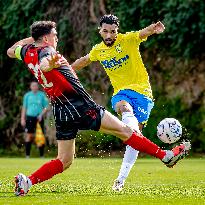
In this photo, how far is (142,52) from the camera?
79.1 ft

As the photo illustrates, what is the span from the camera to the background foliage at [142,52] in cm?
2280

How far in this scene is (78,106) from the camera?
9.65m

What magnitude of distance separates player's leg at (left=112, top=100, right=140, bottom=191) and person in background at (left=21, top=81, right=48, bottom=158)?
11201 mm

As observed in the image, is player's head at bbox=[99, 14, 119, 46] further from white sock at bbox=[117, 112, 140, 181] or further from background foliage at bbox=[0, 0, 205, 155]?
background foliage at bbox=[0, 0, 205, 155]

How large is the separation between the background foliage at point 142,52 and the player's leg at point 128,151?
11036mm

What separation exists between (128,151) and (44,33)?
6.91ft

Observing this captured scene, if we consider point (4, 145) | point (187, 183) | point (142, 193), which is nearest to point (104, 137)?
point (4, 145)

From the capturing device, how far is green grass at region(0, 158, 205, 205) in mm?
8984

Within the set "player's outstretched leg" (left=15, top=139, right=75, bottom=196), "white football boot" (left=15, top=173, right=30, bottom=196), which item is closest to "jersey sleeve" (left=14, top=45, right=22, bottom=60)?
"player's outstretched leg" (left=15, top=139, right=75, bottom=196)

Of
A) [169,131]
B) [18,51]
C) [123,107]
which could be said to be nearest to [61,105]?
[18,51]

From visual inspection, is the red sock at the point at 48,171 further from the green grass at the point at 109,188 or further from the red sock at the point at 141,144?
the red sock at the point at 141,144

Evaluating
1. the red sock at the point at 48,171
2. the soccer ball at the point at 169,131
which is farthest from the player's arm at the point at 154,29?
the red sock at the point at 48,171

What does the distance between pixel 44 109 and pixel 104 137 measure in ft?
6.26

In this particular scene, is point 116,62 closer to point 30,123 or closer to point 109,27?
point 109,27
